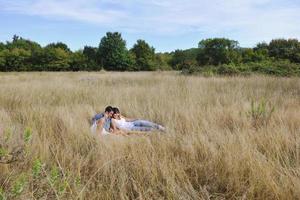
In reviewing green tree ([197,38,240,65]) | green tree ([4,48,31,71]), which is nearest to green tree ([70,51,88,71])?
green tree ([4,48,31,71])

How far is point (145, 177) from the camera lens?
10.5 ft

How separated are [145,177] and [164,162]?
277mm

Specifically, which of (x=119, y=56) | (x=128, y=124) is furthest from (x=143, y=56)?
(x=128, y=124)

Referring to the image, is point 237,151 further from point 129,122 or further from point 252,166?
point 129,122

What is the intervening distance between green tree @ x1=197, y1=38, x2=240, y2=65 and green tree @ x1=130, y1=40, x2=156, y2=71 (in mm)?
9573

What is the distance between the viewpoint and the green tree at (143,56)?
5738 cm

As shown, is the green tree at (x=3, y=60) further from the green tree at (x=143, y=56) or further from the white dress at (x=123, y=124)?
the white dress at (x=123, y=124)

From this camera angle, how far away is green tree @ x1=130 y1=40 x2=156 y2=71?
188ft

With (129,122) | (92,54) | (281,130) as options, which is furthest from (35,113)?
(92,54)

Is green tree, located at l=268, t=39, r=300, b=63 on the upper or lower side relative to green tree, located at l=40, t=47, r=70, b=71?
upper

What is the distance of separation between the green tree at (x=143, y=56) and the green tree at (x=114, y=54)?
1.48 m

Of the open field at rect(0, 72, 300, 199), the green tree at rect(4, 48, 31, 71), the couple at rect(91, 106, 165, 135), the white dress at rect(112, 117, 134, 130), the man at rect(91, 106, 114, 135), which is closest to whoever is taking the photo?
the open field at rect(0, 72, 300, 199)

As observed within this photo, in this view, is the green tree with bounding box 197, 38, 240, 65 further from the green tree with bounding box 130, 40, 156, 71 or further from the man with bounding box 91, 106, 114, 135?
the man with bounding box 91, 106, 114, 135

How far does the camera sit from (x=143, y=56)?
59250 mm
